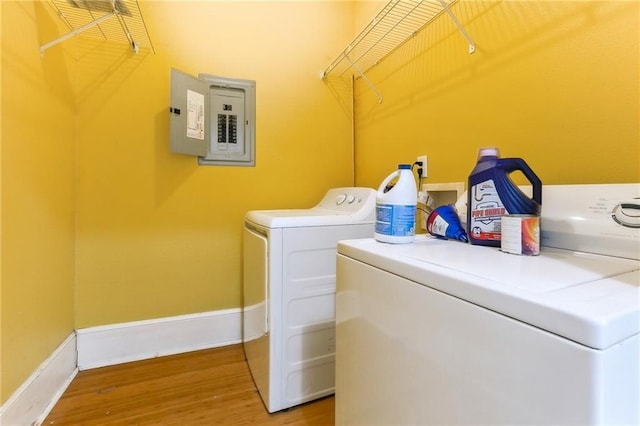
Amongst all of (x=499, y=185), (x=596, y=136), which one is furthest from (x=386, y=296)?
(x=596, y=136)

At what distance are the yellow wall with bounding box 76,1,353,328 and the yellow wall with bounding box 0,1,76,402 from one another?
4.9 inches

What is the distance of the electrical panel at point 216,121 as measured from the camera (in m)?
1.66

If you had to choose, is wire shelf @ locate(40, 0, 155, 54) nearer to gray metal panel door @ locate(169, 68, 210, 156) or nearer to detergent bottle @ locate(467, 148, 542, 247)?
gray metal panel door @ locate(169, 68, 210, 156)

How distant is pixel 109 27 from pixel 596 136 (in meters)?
2.20

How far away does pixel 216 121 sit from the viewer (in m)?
1.89

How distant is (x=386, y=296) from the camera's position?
0.71 meters

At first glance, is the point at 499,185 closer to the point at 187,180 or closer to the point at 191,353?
the point at 187,180

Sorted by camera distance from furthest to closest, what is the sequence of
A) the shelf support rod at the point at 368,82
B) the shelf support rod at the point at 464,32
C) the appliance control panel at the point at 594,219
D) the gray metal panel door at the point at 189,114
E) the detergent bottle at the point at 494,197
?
the shelf support rod at the point at 368,82
the gray metal panel door at the point at 189,114
the shelf support rod at the point at 464,32
the detergent bottle at the point at 494,197
the appliance control panel at the point at 594,219

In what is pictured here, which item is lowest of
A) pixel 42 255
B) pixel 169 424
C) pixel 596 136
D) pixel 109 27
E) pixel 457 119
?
pixel 169 424

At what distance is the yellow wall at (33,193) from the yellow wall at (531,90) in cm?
168

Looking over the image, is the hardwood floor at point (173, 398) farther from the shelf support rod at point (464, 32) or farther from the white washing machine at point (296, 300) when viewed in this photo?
the shelf support rod at point (464, 32)

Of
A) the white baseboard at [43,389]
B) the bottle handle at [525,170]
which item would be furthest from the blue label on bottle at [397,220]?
the white baseboard at [43,389]

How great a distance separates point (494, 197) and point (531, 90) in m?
0.50

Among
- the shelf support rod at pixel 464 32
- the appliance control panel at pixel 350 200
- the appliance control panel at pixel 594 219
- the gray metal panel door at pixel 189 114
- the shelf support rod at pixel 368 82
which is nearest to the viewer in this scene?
the appliance control panel at pixel 594 219
